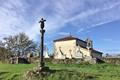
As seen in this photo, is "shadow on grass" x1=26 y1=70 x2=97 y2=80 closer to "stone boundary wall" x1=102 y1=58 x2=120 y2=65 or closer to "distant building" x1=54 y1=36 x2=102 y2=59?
"stone boundary wall" x1=102 y1=58 x2=120 y2=65

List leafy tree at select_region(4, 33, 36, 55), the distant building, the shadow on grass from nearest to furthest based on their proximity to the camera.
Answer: the shadow on grass, the distant building, leafy tree at select_region(4, 33, 36, 55)

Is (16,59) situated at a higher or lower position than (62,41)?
lower

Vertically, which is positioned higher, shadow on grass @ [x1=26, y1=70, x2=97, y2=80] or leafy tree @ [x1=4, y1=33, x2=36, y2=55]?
leafy tree @ [x1=4, y1=33, x2=36, y2=55]

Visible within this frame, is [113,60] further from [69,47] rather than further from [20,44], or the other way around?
[20,44]

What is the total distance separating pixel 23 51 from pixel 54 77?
220 feet

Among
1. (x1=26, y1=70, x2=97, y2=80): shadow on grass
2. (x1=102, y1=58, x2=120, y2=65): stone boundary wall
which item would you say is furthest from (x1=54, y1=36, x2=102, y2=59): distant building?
(x1=26, y1=70, x2=97, y2=80): shadow on grass

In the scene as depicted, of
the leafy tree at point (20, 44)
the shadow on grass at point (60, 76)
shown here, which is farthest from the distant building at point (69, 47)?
the shadow on grass at point (60, 76)

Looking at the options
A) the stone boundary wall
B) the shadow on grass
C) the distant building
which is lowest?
the shadow on grass

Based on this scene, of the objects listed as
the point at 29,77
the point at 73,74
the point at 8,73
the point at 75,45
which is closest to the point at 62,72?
the point at 73,74

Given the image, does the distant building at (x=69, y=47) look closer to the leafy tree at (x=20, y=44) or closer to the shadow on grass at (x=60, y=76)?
the leafy tree at (x=20, y=44)

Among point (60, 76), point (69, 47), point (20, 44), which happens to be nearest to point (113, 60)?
point (60, 76)

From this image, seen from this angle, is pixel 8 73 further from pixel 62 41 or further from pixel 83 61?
pixel 62 41

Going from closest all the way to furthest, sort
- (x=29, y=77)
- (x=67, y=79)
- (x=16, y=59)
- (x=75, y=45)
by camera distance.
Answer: (x=67, y=79) < (x=29, y=77) < (x=16, y=59) < (x=75, y=45)

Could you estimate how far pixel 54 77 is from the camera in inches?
966
